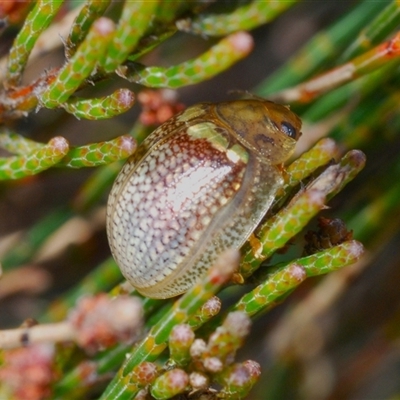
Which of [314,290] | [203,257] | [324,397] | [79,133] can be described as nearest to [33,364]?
[203,257]

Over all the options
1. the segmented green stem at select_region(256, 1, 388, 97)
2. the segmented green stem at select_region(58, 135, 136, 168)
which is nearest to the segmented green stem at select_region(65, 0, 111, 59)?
the segmented green stem at select_region(58, 135, 136, 168)

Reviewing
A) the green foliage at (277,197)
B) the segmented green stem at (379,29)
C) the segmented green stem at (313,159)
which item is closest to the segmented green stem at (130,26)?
the green foliage at (277,197)

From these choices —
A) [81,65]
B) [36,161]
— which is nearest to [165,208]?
[36,161]

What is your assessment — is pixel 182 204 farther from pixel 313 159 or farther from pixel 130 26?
pixel 130 26

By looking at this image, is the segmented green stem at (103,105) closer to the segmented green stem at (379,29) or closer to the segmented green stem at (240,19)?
the segmented green stem at (240,19)

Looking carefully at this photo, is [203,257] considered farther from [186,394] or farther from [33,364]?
[33,364]
